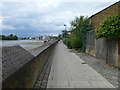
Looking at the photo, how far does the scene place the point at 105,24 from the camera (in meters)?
9.71

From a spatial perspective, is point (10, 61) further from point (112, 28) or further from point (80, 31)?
point (80, 31)

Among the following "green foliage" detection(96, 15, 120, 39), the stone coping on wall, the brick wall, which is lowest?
the stone coping on wall

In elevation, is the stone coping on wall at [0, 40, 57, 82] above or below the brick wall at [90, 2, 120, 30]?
below

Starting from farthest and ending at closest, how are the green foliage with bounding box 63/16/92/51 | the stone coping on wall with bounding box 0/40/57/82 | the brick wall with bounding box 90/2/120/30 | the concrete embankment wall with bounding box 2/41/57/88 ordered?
the brick wall with bounding box 90/2/120/30 < the green foliage with bounding box 63/16/92/51 < the stone coping on wall with bounding box 0/40/57/82 < the concrete embankment wall with bounding box 2/41/57/88

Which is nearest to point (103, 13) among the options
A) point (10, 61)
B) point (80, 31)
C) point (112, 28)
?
point (80, 31)

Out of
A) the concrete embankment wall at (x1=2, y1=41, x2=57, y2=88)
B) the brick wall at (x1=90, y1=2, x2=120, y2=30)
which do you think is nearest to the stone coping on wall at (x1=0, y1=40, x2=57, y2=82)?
the concrete embankment wall at (x1=2, y1=41, x2=57, y2=88)

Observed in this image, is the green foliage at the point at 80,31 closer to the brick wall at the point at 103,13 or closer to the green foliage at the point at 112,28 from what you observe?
the brick wall at the point at 103,13

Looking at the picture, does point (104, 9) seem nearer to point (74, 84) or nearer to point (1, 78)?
point (74, 84)

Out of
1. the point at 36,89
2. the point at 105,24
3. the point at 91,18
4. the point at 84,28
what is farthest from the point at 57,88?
the point at 91,18

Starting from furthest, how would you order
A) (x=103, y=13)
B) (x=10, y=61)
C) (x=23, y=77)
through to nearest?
(x=103, y=13) < (x=23, y=77) < (x=10, y=61)

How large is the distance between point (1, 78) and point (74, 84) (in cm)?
399

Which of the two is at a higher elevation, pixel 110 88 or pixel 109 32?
pixel 109 32

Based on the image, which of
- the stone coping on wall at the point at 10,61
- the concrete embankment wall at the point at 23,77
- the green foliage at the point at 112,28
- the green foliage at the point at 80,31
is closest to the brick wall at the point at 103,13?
the green foliage at the point at 80,31

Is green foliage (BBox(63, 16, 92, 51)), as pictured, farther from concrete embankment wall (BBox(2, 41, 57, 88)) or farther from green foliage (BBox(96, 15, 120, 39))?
concrete embankment wall (BBox(2, 41, 57, 88))
